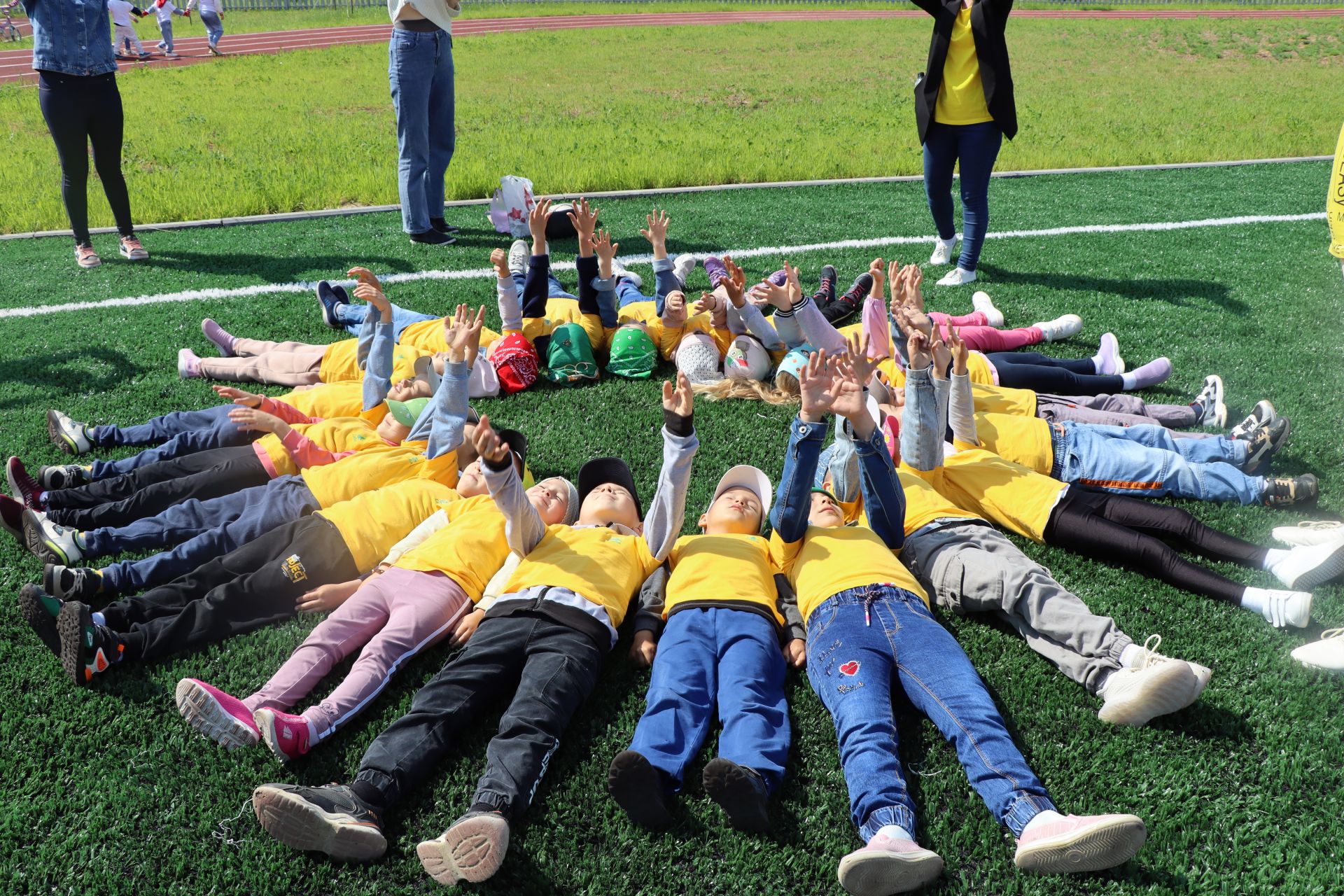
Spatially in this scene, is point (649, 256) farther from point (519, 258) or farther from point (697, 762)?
point (697, 762)

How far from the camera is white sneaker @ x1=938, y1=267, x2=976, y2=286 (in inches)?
304

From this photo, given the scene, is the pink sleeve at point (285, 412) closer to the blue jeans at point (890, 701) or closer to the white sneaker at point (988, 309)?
the blue jeans at point (890, 701)

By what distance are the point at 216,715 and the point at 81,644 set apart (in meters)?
0.72

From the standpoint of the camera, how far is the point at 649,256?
8.76 metres

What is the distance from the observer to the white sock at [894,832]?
2.71 meters

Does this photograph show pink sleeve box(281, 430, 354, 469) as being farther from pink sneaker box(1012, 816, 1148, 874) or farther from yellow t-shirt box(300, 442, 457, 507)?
pink sneaker box(1012, 816, 1148, 874)

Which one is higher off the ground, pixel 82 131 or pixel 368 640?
pixel 82 131

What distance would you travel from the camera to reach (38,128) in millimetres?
16031

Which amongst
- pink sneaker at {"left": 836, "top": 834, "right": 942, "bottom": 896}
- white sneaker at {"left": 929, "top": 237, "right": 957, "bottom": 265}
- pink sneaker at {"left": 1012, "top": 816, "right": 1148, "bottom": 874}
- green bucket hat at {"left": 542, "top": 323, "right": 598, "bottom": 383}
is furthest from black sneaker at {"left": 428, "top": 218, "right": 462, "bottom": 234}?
pink sneaker at {"left": 1012, "top": 816, "right": 1148, "bottom": 874}

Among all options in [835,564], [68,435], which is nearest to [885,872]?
[835,564]

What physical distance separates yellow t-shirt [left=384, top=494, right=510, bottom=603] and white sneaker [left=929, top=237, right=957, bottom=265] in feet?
18.1

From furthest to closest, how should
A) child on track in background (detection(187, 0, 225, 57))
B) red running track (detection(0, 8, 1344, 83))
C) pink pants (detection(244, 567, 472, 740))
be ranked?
red running track (detection(0, 8, 1344, 83)) < child on track in background (detection(187, 0, 225, 57)) < pink pants (detection(244, 567, 472, 740))

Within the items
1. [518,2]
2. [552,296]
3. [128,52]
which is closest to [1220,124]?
[552,296]

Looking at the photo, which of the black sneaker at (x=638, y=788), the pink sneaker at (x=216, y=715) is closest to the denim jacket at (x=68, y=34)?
the pink sneaker at (x=216, y=715)
